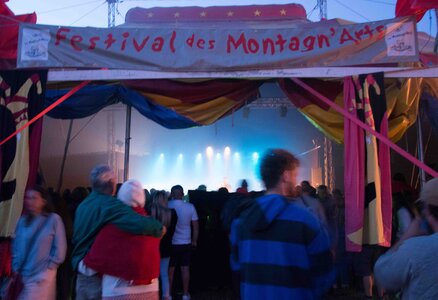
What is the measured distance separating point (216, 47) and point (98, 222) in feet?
8.97

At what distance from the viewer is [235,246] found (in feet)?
8.05

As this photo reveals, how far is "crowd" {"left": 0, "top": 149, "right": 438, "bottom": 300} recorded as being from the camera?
6.59 ft

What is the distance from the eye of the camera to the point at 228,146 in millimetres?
11812

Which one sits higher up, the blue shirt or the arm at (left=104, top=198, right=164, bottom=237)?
the arm at (left=104, top=198, right=164, bottom=237)

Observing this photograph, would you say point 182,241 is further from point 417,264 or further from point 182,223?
point 417,264

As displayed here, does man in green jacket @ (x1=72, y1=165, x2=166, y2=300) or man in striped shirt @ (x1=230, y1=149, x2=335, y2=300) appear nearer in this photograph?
man in striped shirt @ (x1=230, y1=149, x2=335, y2=300)

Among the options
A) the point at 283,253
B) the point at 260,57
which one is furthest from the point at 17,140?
the point at 283,253

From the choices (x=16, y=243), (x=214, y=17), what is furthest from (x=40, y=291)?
(x=214, y=17)

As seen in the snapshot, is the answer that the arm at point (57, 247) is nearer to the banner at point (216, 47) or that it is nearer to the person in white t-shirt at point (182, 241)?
the banner at point (216, 47)

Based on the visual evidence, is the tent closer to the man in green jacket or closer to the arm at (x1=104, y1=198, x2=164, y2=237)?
the man in green jacket

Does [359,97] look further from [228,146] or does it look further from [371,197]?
[228,146]

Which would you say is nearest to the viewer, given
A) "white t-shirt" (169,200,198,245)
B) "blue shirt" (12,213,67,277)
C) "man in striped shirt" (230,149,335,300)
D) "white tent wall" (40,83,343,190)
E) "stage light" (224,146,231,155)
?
"man in striped shirt" (230,149,335,300)

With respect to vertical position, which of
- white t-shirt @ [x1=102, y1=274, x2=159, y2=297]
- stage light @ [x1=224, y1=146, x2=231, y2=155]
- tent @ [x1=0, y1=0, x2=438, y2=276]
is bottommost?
white t-shirt @ [x1=102, y1=274, x2=159, y2=297]

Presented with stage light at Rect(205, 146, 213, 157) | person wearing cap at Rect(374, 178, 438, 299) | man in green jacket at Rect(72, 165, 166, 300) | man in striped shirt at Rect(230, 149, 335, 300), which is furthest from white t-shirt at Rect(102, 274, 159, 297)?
stage light at Rect(205, 146, 213, 157)
